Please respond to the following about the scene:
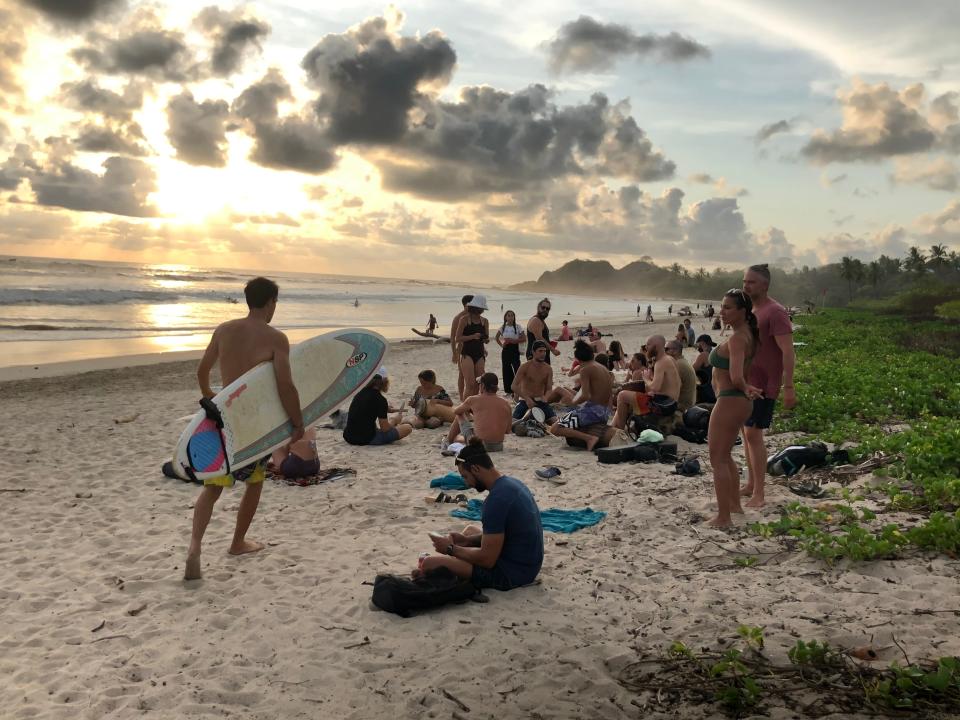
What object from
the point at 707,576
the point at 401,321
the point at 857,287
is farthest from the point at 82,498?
the point at 857,287

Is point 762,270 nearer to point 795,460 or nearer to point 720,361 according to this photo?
point 720,361

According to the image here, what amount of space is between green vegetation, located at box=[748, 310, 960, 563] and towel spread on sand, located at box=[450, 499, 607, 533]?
1413 mm

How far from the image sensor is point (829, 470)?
7129mm

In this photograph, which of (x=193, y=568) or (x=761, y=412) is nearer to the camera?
(x=193, y=568)

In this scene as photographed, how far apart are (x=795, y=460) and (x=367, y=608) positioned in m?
4.94

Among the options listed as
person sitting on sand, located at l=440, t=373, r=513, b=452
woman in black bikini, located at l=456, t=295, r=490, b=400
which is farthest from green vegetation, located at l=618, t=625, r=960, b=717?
woman in black bikini, located at l=456, t=295, r=490, b=400

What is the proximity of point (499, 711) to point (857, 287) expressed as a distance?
485 ft

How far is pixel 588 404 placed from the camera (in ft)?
31.1

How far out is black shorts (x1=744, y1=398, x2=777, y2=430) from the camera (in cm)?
599

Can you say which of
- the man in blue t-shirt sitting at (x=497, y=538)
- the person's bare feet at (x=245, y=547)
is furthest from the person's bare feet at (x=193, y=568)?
the man in blue t-shirt sitting at (x=497, y=538)

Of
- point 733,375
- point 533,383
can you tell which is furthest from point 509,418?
point 733,375

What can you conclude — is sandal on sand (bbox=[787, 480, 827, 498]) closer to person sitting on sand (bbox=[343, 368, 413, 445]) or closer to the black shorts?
the black shorts

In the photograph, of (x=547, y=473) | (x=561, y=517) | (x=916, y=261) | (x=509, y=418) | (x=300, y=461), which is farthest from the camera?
(x=916, y=261)

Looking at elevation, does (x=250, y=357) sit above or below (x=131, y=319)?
above
